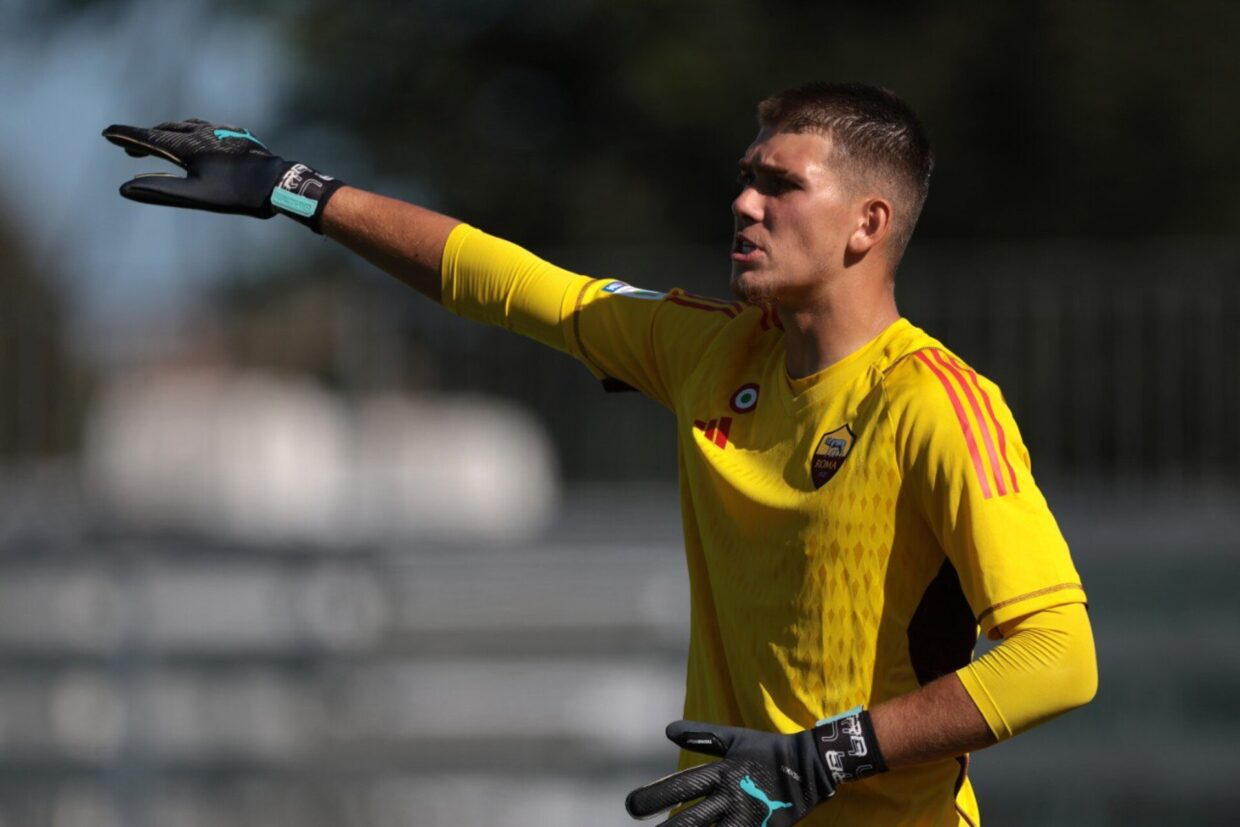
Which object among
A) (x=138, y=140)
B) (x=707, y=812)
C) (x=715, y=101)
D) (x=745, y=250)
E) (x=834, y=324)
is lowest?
(x=707, y=812)

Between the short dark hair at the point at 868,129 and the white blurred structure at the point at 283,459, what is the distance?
193 inches

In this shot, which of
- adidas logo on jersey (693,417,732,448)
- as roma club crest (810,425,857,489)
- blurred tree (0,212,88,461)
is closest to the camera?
as roma club crest (810,425,857,489)

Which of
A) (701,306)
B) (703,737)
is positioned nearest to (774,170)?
(701,306)

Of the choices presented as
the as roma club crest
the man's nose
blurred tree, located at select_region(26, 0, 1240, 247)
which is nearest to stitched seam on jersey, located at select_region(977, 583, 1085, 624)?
the as roma club crest

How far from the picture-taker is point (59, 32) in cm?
2036

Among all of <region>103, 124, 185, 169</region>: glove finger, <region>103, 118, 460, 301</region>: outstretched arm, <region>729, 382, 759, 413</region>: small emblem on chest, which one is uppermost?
<region>103, 124, 185, 169</region>: glove finger

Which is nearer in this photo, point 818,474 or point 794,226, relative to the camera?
point 818,474

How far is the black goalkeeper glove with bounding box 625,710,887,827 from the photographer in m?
3.28

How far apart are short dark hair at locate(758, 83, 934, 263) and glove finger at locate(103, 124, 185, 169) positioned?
4.15ft

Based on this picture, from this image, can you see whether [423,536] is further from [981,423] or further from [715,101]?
[715,101]

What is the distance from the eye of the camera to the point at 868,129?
12.2ft

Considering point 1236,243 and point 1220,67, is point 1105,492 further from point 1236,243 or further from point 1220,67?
point 1220,67

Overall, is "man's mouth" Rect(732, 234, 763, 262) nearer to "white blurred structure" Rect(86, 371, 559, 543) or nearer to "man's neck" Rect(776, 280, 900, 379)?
"man's neck" Rect(776, 280, 900, 379)

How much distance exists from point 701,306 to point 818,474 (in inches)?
24.4
